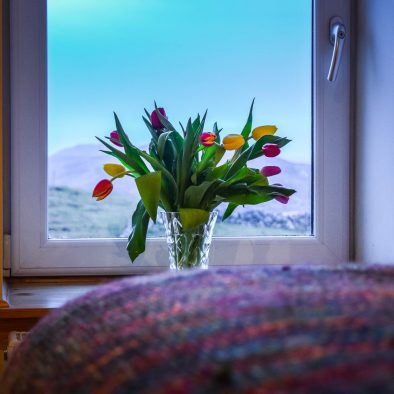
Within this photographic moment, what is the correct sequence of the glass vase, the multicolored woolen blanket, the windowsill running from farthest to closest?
1. the glass vase
2. the windowsill
3. the multicolored woolen blanket

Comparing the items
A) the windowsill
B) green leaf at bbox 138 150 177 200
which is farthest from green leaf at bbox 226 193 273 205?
the windowsill

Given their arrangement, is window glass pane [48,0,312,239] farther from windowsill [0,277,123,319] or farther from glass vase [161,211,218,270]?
glass vase [161,211,218,270]

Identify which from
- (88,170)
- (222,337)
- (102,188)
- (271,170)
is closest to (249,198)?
(271,170)

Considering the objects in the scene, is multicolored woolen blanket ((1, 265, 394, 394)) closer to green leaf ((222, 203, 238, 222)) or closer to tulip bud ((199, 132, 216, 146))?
tulip bud ((199, 132, 216, 146))

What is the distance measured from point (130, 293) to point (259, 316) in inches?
4.2

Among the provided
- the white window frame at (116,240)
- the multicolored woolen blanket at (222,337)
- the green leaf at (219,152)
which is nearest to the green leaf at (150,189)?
the green leaf at (219,152)

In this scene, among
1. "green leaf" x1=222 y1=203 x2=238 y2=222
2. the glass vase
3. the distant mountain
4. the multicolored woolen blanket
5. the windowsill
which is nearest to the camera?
the multicolored woolen blanket

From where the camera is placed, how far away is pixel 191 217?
1.22 m

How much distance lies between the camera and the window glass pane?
4.85ft

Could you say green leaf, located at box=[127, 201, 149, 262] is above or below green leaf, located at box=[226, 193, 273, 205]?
below

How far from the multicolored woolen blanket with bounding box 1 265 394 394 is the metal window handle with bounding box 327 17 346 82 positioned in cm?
109

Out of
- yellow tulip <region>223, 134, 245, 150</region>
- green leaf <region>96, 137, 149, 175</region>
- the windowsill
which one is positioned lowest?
the windowsill

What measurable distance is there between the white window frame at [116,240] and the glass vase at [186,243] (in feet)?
0.71

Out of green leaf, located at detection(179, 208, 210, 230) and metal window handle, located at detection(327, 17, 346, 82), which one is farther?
metal window handle, located at detection(327, 17, 346, 82)
